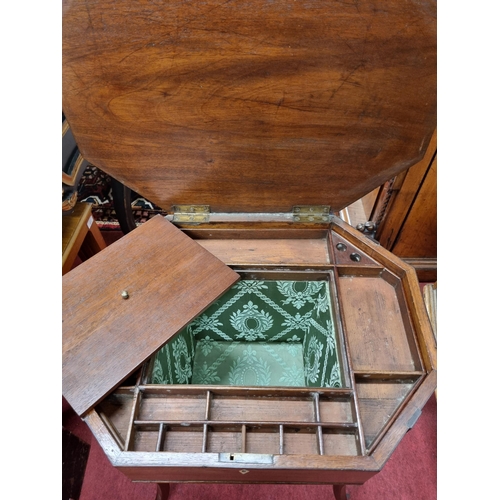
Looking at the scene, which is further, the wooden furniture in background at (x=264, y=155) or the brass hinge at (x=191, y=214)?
the brass hinge at (x=191, y=214)

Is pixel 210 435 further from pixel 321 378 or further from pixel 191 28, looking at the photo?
pixel 191 28

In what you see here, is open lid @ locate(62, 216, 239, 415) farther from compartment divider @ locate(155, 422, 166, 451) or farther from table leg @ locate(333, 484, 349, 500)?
table leg @ locate(333, 484, 349, 500)

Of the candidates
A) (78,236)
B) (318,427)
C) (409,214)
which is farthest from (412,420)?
(78,236)

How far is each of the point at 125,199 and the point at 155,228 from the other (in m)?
0.79

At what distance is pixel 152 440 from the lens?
26.9 inches

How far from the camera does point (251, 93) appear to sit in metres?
0.74

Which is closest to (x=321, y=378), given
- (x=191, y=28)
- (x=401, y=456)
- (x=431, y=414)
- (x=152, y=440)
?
(x=152, y=440)

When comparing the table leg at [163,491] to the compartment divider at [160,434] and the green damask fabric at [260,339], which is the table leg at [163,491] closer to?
the green damask fabric at [260,339]

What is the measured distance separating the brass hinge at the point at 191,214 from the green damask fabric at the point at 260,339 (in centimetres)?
22

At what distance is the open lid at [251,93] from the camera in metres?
0.65

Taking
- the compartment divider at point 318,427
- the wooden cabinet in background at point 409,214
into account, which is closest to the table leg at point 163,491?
the compartment divider at point 318,427

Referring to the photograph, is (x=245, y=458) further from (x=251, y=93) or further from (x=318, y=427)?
(x=251, y=93)

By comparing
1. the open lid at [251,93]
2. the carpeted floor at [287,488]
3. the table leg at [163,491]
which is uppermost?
the open lid at [251,93]

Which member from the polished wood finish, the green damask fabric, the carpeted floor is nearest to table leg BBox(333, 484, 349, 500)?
the carpeted floor
